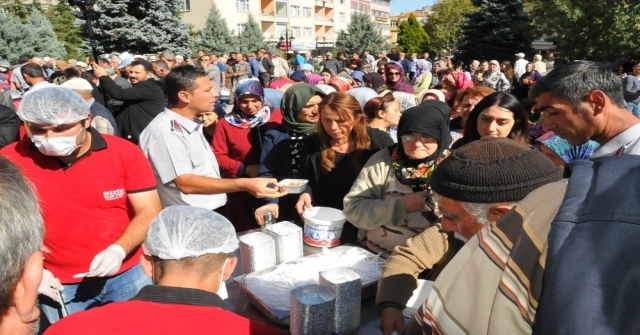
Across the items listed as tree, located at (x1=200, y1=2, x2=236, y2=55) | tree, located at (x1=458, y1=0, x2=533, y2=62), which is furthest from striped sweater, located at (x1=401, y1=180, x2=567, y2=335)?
tree, located at (x1=200, y1=2, x2=236, y2=55)

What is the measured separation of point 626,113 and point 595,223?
2174mm

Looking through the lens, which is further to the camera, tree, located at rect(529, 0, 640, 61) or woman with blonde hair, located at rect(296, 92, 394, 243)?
tree, located at rect(529, 0, 640, 61)

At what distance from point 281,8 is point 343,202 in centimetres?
4760

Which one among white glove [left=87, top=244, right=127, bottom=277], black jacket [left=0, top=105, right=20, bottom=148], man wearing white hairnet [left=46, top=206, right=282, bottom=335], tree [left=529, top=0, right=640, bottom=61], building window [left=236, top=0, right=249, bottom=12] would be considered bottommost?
white glove [left=87, top=244, right=127, bottom=277]

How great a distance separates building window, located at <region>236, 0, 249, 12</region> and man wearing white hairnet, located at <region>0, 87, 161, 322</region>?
42715 mm

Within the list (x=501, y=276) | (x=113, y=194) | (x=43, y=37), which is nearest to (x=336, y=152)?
(x=113, y=194)

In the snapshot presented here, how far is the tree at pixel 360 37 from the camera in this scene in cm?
3716

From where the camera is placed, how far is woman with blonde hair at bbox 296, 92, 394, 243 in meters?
3.06

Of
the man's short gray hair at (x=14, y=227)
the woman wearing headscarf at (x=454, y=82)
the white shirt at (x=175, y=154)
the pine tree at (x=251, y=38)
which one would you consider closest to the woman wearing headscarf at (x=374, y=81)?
the woman wearing headscarf at (x=454, y=82)

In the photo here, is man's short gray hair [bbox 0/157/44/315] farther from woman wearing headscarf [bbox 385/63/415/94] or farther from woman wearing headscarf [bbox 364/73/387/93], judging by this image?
woman wearing headscarf [bbox 364/73/387/93]

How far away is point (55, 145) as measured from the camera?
2.20 m

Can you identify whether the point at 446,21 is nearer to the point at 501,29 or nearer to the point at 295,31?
the point at 295,31

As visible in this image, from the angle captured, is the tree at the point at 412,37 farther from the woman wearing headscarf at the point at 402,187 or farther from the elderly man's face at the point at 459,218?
the elderly man's face at the point at 459,218

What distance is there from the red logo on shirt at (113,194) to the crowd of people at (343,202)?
0.5 inches
